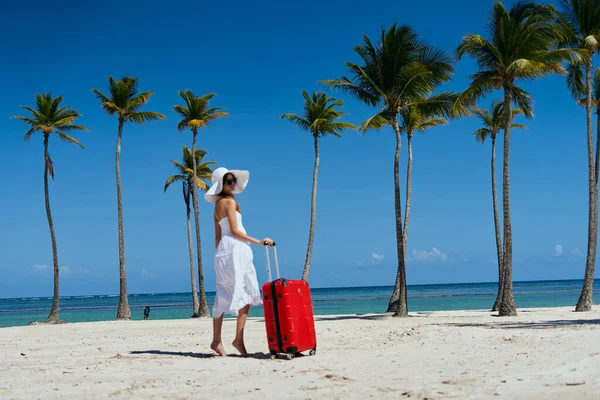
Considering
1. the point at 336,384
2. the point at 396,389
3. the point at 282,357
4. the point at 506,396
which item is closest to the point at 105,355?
the point at 282,357

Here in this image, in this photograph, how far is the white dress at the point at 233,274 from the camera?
7746 millimetres

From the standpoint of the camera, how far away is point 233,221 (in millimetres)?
7828

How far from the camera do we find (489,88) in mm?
19828

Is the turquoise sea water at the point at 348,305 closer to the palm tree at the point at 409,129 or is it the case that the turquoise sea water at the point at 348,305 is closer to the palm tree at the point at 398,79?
the palm tree at the point at 409,129

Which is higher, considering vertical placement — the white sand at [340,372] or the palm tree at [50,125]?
the palm tree at [50,125]

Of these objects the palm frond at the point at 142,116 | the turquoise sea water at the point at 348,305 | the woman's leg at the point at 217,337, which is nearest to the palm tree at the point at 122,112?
the palm frond at the point at 142,116

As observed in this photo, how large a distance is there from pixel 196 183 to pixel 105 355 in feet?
75.2

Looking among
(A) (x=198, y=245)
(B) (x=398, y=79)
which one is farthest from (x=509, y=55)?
(A) (x=198, y=245)

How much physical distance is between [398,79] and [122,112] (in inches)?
→ 558

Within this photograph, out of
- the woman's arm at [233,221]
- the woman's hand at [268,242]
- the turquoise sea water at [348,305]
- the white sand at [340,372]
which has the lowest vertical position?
the turquoise sea water at [348,305]

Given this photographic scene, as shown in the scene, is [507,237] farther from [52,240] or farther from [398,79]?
[52,240]

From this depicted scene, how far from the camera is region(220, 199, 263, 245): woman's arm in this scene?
7.80 m

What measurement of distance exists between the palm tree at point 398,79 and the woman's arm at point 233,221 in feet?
43.6

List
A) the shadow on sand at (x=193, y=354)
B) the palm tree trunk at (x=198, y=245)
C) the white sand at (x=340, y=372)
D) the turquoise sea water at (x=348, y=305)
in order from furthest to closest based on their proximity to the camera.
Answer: the turquoise sea water at (x=348, y=305)
the palm tree trunk at (x=198, y=245)
the shadow on sand at (x=193, y=354)
the white sand at (x=340, y=372)
